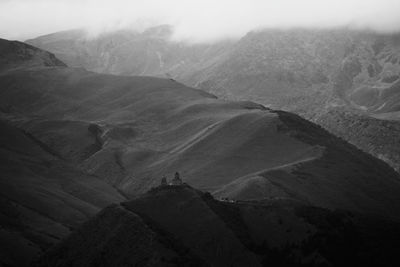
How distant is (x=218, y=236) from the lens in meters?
152

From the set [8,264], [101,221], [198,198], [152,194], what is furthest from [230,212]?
[8,264]

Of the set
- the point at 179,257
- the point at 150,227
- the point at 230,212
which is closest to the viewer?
the point at 179,257

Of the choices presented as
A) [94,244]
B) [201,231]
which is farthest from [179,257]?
[94,244]

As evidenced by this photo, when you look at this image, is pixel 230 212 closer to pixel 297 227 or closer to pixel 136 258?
pixel 297 227

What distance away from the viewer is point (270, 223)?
528 feet

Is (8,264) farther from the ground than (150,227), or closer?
closer

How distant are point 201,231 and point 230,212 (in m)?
13.0

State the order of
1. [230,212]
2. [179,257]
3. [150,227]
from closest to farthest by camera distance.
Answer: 1. [179,257]
2. [150,227]
3. [230,212]

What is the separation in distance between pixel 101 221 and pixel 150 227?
56.9 feet

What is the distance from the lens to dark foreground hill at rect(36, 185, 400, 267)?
475ft

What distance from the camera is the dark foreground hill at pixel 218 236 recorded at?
475ft

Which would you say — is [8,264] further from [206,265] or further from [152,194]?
[206,265]

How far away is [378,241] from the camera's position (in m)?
154

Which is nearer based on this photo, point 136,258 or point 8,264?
point 136,258
